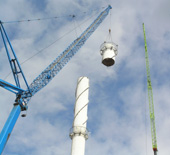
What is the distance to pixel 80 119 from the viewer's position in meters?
46.8

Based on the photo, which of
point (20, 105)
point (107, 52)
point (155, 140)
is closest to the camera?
point (107, 52)

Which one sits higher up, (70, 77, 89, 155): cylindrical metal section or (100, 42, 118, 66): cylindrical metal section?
(100, 42, 118, 66): cylindrical metal section

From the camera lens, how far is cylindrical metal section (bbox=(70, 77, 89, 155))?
43.9 metres

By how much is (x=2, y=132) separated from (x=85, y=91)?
25.0m

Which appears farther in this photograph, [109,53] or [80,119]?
[109,53]

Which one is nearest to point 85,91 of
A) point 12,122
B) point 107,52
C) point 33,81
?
point 107,52

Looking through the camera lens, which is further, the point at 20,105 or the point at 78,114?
the point at 20,105

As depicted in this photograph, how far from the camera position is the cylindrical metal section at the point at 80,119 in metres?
43.9

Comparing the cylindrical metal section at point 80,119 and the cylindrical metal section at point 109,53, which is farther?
the cylindrical metal section at point 109,53

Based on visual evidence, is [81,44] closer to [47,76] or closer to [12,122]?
[47,76]

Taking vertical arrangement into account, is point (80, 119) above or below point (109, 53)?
below

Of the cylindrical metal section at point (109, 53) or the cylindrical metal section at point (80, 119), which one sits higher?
the cylindrical metal section at point (109, 53)

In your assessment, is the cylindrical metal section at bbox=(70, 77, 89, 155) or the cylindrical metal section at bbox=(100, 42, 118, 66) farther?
the cylindrical metal section at bbox=(100, 42, 118, 66)

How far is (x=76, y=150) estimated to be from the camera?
43.2 metres
